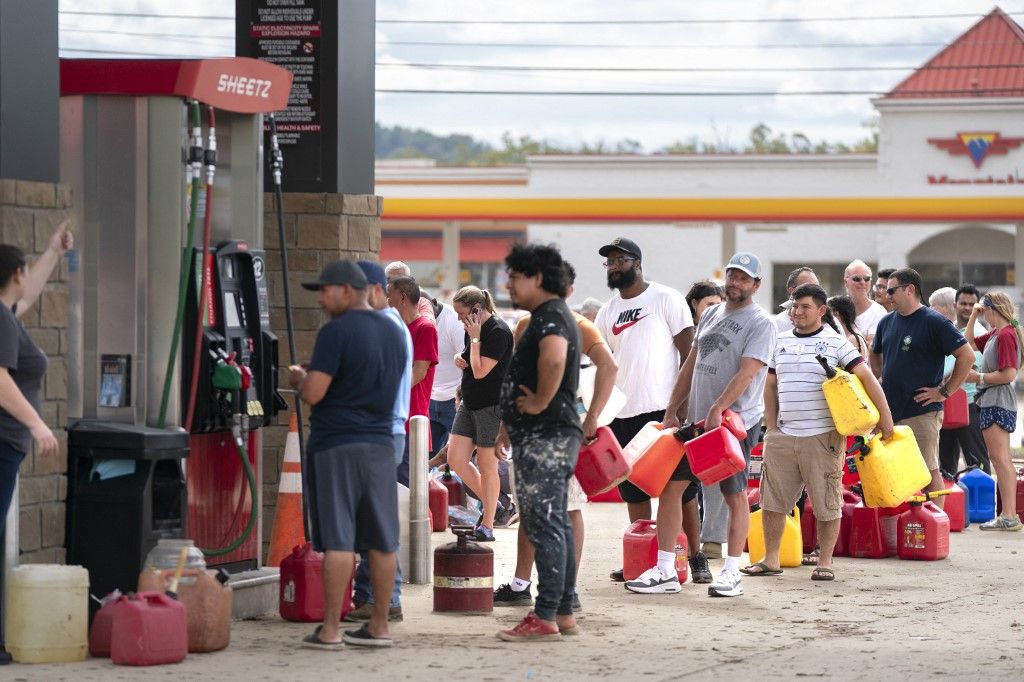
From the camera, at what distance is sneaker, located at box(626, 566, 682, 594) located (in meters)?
9.27

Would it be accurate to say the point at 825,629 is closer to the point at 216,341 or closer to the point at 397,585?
the point at 397,585

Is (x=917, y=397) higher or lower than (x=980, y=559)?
higher

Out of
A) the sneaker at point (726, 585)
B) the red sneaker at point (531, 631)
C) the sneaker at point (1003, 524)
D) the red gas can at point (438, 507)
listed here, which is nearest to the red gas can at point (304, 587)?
the red sneaker at point (531, 631)

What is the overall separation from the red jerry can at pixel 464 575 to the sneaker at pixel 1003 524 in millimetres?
5511

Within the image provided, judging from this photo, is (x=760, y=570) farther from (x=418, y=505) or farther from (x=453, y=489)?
(x=453, y=489)

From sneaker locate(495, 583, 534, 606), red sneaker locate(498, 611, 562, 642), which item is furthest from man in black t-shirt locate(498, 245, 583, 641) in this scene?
sneaker locate(495, 583, 534, 606)

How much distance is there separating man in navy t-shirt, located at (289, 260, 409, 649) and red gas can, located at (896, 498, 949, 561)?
468 centimetres

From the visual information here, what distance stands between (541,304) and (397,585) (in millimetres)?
1679

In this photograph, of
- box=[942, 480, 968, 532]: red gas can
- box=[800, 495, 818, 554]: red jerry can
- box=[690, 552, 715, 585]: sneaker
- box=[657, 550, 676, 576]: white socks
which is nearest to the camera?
box=[657, 550, 676, 576]: white socks

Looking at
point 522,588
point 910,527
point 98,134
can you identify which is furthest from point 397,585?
point 910,527

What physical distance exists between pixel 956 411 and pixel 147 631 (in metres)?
7.79

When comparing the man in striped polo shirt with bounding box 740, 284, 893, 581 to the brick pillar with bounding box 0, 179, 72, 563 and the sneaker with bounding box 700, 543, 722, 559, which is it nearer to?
the sneaker with bounding box 700, 543, 722, 559

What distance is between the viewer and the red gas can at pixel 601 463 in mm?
8547

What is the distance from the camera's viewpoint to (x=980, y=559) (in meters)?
10.9
